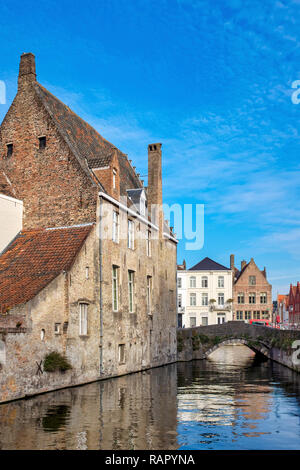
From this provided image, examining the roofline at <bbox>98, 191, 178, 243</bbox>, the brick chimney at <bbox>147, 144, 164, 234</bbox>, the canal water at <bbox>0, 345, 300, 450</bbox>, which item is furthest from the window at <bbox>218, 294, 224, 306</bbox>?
the canal water at <bbox>0, 345, 300, 450</bbox>

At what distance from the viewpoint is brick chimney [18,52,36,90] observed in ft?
75.6

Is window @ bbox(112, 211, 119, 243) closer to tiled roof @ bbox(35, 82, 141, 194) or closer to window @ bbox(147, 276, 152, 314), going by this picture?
tiled roof @ bbox(35, 82, 141, 194)

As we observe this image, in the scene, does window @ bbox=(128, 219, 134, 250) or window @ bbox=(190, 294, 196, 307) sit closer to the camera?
window @ bbox=(128, 219, 134, 250)

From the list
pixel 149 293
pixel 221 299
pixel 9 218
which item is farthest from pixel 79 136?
pixel 221 299

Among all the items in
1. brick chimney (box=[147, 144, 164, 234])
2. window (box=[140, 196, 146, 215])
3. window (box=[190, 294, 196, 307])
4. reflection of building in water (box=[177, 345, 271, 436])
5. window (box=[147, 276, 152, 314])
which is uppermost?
brick chimney (box=[147, 144, 164, 234])

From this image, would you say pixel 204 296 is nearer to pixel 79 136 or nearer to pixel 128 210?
pixel 128 210

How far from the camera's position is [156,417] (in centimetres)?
1266

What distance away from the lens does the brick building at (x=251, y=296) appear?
6156 centimetres

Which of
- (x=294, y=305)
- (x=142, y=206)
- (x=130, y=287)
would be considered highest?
(x=142, y=206)

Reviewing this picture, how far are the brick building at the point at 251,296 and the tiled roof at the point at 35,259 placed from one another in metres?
43.1

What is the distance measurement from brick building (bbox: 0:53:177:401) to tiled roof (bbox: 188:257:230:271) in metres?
32.8

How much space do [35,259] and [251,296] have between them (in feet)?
150

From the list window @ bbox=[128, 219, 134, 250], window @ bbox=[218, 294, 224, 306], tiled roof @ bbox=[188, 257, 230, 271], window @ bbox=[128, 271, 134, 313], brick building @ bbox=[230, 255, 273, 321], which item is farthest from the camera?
brick building @ bbox=[230, 255, 273, 321]

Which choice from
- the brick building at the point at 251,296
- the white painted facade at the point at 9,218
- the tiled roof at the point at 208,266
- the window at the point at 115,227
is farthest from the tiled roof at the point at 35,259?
the brick building at the point at 251,296
